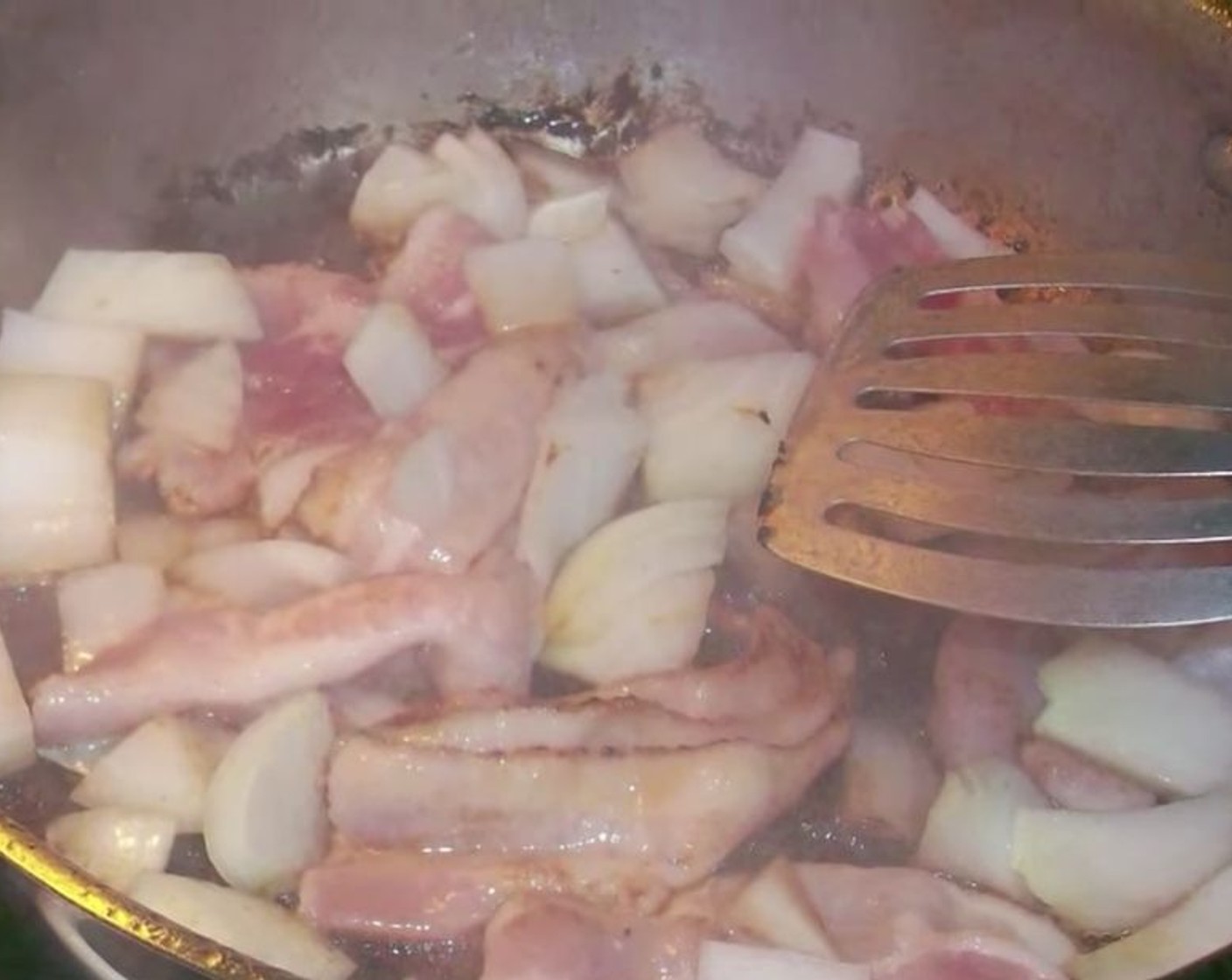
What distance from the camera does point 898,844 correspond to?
122 centimetres

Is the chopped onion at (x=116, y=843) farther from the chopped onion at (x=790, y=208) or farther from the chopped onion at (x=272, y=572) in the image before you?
the chopped onion at (x=790, y=208)

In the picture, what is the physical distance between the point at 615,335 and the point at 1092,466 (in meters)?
0.50

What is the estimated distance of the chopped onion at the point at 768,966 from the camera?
1.07 meters

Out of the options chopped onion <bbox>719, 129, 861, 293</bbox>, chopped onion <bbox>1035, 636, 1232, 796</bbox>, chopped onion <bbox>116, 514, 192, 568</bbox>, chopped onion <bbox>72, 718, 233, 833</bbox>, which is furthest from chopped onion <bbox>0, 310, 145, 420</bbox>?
chopped onion <bbox>1035, 636, 1232, 796</bbox>

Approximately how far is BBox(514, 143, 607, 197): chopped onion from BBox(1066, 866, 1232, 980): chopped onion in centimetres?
93

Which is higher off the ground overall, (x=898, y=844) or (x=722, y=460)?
(x=722, y=460)

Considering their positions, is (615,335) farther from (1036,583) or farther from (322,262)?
(1036,583)

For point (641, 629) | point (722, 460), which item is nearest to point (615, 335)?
point (722, 460)

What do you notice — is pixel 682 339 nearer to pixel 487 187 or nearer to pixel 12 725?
pixel 487 187

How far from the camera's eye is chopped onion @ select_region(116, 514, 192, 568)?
1356mm

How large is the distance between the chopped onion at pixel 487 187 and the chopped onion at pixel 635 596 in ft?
1.43

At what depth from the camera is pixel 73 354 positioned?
1.46m

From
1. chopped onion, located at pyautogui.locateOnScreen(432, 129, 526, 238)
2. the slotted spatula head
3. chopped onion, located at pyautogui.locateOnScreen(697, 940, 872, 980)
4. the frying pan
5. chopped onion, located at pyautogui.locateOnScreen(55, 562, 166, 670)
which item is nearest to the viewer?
chopped onion, located at pyautogui.locateOnScreen(697, 940, 872, 980)

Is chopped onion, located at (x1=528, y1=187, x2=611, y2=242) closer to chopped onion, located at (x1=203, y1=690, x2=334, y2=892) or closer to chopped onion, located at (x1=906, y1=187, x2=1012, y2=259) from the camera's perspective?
chopped onion, located at (x1=906, y1=187, x2=1012, y2=259)
